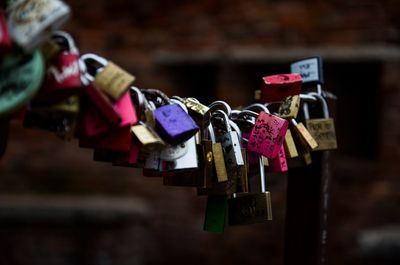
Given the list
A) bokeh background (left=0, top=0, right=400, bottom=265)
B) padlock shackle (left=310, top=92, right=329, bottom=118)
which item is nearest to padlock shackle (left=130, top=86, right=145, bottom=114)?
padlock shackle (left=310, top=92, right=329, bottom=118)

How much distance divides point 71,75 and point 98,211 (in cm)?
259

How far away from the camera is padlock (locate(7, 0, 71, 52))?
60 cm

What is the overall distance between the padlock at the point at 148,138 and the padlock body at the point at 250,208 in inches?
10.7

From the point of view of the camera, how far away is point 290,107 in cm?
100

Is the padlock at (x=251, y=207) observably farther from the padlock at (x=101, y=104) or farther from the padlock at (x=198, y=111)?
the padlock at (x=101, y=104)

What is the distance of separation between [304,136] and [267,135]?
139mm

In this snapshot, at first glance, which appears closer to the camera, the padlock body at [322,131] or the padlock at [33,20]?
the padlock at [33,20]

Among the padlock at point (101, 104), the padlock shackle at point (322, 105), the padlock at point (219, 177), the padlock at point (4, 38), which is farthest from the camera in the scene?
the padlock shackle at point (322, 105)

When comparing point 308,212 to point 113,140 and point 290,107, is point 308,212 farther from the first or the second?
point 113,140

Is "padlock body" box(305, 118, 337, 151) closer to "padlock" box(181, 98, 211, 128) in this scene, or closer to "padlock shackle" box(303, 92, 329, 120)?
"padlock shackle" box(303, 92, 329, 120)

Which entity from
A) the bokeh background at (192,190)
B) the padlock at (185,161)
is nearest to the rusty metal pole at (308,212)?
the padlock at (185,161)

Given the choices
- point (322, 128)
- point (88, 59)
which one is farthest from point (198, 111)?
point (322, 128)

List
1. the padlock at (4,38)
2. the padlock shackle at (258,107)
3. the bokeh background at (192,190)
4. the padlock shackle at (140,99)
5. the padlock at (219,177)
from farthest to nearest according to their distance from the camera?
1. the bokeh background at (192,190)
2. the padlock shackle at (258,107)
3. the padlock at (219,177)
4. the padlock shackle at (140,99)
5. the padlock at (4,38)

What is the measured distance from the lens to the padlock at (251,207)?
0.98 metres
